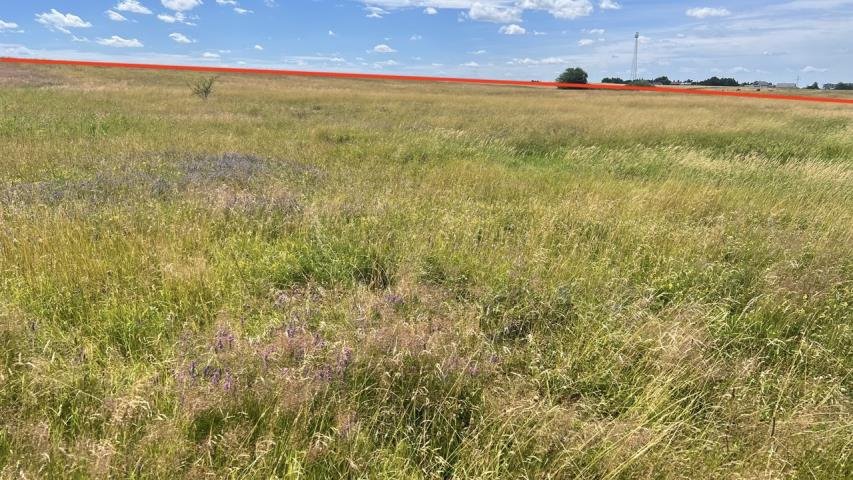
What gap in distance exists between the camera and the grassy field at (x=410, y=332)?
7.45 feet

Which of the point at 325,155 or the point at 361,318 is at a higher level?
the point at 325,155

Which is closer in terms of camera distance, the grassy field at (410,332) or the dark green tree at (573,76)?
the grassy field at (410,332)

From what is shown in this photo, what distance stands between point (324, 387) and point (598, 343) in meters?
1.88

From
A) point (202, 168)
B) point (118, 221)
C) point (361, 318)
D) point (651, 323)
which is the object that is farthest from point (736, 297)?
point (202, 168)

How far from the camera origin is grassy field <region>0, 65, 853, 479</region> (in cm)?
227

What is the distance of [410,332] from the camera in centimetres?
295

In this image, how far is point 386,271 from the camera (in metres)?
4.10

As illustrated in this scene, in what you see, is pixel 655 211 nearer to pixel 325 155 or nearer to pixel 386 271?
pixel 386 271

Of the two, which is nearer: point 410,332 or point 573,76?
point 410,332

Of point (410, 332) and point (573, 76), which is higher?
point (573, 76)

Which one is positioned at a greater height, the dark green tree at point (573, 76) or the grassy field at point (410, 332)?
the dark green tree at point (573, 76)

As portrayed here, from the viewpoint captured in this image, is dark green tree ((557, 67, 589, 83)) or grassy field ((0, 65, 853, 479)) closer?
grassy field ((0, 65, 853, 479))

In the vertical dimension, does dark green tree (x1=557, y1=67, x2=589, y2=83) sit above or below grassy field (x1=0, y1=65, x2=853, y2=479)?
above

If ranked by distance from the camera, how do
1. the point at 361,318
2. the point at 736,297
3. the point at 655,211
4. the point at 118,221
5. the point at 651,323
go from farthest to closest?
the point at 655,211, the point at 118,221, the point at 736,297, the point at 651,323, the point at 361,318
